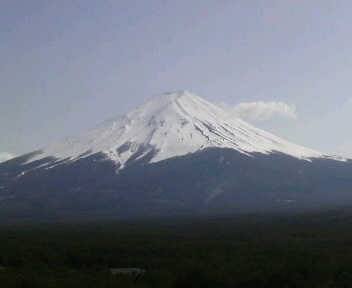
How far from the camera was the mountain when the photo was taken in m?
141

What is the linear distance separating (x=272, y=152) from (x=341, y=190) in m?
33.0

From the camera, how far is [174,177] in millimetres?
161000

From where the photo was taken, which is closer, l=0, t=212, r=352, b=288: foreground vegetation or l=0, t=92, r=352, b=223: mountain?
l=0, t=212, r=352, b=288: foreground vegetation

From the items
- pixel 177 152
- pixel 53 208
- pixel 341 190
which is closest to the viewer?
pixel 53 208

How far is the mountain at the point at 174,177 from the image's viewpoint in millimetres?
141000

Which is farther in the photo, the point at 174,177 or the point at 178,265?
the point at 174,177

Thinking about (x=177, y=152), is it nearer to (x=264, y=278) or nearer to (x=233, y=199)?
(x=233, y=199)

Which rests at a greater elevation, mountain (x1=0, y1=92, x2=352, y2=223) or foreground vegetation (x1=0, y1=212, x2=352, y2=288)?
mountain (x1=0, y1=92, x2=352, y2=223)

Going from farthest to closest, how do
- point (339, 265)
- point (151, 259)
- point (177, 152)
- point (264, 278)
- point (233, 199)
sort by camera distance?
point (177, 152) → point (233, 199) → point (151, 259) → point (339, 265) → point (264, 278)

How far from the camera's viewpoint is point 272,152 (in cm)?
18688

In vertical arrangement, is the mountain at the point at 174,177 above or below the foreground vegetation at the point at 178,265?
above

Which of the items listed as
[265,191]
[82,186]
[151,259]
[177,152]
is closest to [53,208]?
[82,186]

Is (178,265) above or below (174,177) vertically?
below

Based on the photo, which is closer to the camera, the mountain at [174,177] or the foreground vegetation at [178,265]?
the foreground vegetation at [178,265]
